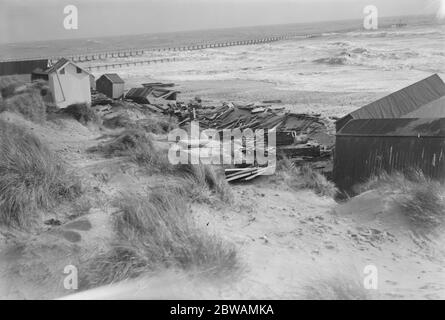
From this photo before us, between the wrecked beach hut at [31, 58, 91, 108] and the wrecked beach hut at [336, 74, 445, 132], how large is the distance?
11686 mm

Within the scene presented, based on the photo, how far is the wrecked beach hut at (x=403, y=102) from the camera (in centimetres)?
Answer: 1304

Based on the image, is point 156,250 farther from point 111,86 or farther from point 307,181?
point 111,86

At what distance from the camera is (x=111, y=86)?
93.5 ft

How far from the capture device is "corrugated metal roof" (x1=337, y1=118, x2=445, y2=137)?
390 inches

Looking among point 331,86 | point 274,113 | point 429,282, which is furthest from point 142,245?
point 331,86

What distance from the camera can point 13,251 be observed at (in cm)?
520

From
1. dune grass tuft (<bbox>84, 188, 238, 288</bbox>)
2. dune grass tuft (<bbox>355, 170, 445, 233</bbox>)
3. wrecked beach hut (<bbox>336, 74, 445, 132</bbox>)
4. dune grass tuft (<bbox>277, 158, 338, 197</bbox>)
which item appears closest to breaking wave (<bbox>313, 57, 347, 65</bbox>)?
wrecked beach hut (<bbox>336, 74, 445, 132</bbox>)

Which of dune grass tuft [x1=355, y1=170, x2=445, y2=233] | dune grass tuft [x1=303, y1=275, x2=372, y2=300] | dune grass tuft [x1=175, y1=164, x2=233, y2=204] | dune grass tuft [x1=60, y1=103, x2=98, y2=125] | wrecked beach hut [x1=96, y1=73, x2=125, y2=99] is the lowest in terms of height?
dune grass tuft [x1=303, y1=275, x2=372, y2=300]

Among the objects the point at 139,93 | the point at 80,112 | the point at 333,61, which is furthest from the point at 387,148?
the point at 333,61

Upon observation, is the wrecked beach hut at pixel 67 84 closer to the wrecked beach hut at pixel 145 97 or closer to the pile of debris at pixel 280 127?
the pile of debris at pixel 280 127

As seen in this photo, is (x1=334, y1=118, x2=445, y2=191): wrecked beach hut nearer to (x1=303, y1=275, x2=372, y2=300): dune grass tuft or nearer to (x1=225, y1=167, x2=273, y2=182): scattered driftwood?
(x1=225, y1=167, x2=273, y2=182): scattered driftwood

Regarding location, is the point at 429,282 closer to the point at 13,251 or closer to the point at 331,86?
the point at 13,251

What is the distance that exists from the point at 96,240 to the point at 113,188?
2067mm

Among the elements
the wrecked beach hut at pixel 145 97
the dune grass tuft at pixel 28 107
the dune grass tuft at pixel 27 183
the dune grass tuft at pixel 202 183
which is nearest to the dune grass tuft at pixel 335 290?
the dune grass tuft at pixel 202 183
